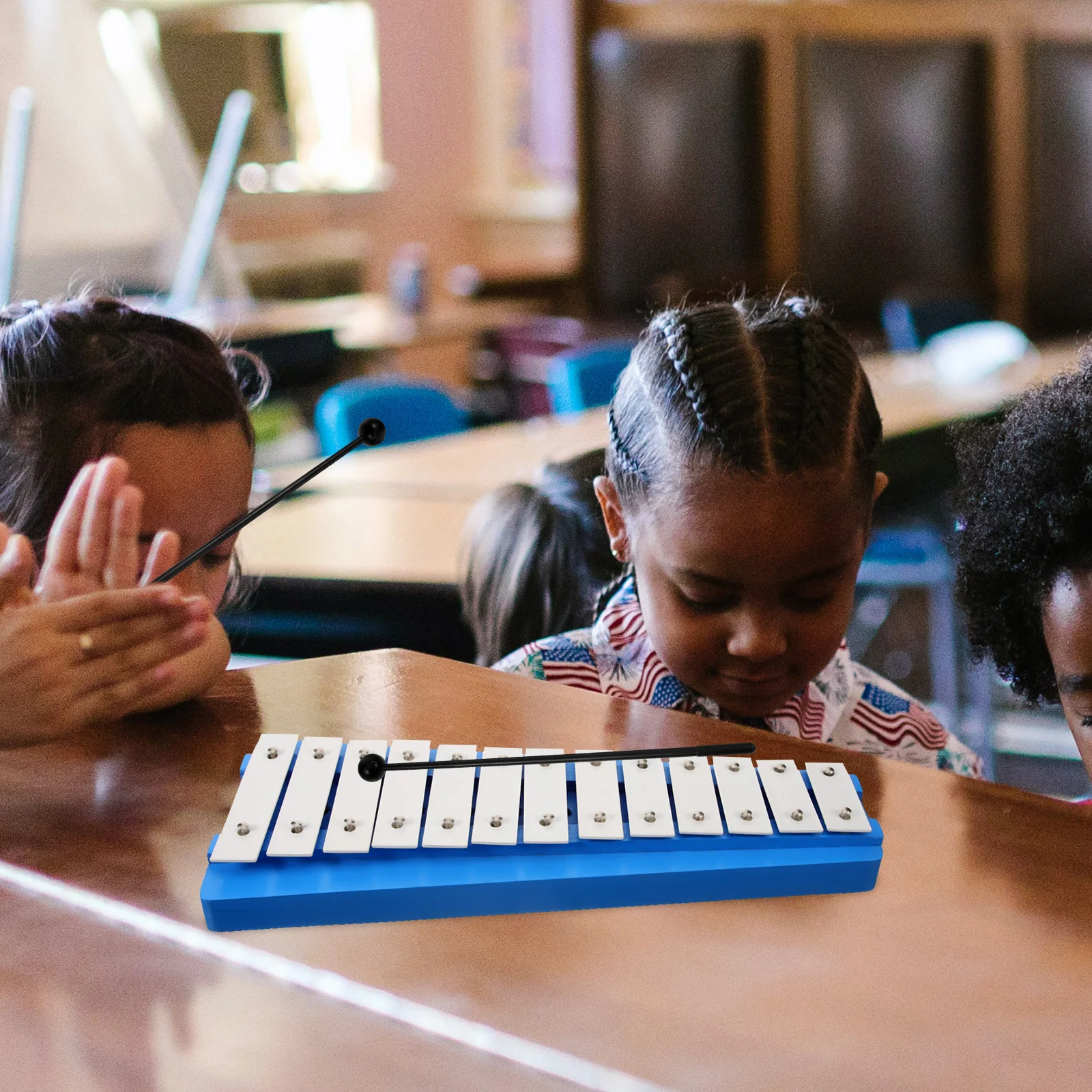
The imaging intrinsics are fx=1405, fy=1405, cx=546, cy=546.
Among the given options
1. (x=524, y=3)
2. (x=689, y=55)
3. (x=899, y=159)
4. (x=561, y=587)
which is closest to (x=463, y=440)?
(x=561, y=587)

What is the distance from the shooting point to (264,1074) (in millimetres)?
651

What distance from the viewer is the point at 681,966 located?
736 millimetres

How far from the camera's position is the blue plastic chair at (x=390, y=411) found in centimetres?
316

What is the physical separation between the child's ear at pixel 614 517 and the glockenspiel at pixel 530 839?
476 millimetres

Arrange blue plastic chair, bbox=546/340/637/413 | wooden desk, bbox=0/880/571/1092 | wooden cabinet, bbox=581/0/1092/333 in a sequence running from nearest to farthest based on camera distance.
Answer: wooden desk, bbox=0/880/571/1092 → blue plastic chair, bbox=546/340/637/413 → wooden cabinet, bbox=581/0/1092/333

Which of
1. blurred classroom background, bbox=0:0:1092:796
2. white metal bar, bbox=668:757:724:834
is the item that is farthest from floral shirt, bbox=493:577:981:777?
blurred classroom background, bbox=0:0:1092:796

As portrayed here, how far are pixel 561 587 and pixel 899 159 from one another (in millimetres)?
5592

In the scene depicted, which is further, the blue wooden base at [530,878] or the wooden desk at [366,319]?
the wooden desk at [366,319]

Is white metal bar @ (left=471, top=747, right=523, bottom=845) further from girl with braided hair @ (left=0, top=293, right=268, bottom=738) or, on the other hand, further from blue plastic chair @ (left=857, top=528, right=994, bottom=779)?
blue plastic chair @ (left=857, top=528, right=994, bottom=779)

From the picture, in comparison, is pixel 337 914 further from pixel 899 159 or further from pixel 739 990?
pixel 899 159

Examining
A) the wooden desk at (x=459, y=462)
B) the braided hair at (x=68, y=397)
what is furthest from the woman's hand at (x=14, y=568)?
the wooden desk at (x=459, y=462)

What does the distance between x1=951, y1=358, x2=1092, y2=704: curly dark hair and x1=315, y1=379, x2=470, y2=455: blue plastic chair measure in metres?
1.98

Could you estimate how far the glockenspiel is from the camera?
802mm

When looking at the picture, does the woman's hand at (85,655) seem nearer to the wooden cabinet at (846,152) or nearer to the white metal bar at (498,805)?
the white metal bar at (498,805)
